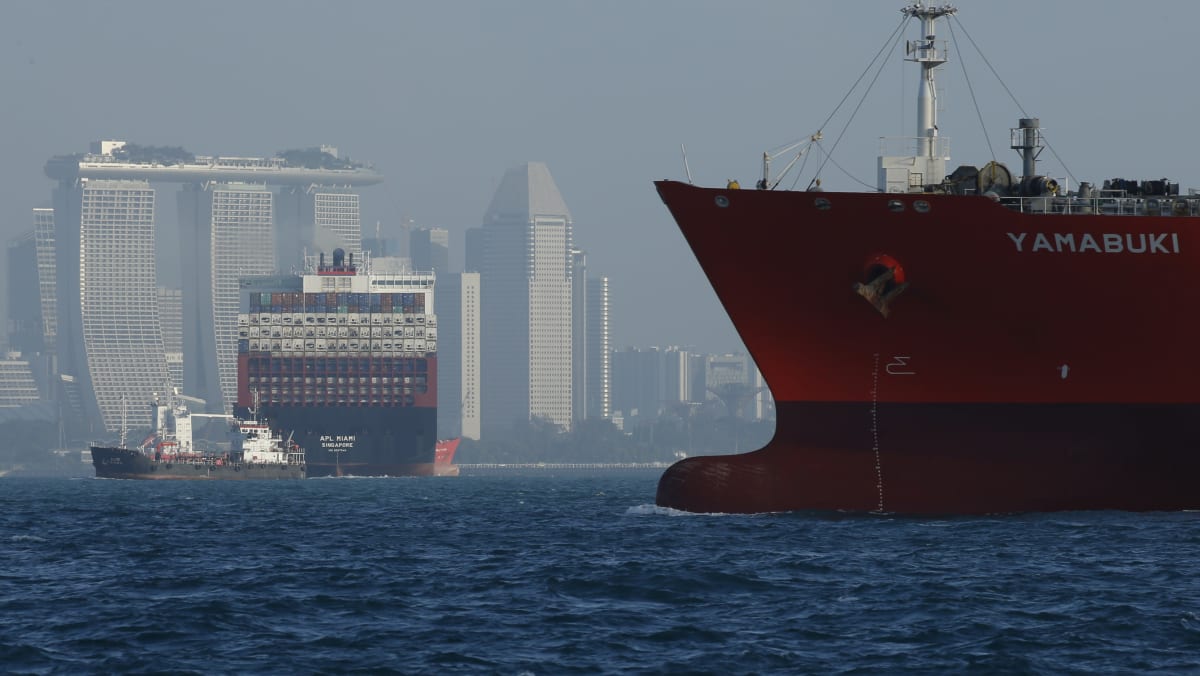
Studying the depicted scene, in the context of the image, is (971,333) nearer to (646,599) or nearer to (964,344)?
(964,344)

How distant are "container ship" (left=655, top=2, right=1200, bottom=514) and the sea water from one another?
1009 mm

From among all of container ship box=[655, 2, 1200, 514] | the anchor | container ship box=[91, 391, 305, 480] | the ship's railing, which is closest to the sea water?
container ship box=[655, 2, 1200, 514]

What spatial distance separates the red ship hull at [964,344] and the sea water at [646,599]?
3.61ft

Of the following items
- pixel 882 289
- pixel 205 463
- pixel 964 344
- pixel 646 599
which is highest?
pixel 882 289

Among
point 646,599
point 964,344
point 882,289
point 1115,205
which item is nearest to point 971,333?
point 964,344

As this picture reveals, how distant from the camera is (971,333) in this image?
39062mm

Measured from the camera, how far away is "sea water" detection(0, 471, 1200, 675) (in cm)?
2408

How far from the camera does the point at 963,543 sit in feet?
116

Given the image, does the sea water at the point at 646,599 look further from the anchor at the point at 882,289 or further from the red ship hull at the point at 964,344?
the anchor at the point at 882,289

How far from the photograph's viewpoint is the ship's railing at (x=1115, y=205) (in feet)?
128

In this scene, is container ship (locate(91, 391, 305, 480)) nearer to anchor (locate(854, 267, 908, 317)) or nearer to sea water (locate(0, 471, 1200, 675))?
sea water (locate(0, 471, 1200, 675))

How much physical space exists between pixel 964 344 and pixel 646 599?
12.9 m

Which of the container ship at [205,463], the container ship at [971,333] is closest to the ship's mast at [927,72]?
the container ship at [971,333]

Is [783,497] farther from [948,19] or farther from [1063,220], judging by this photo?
[948,19]
